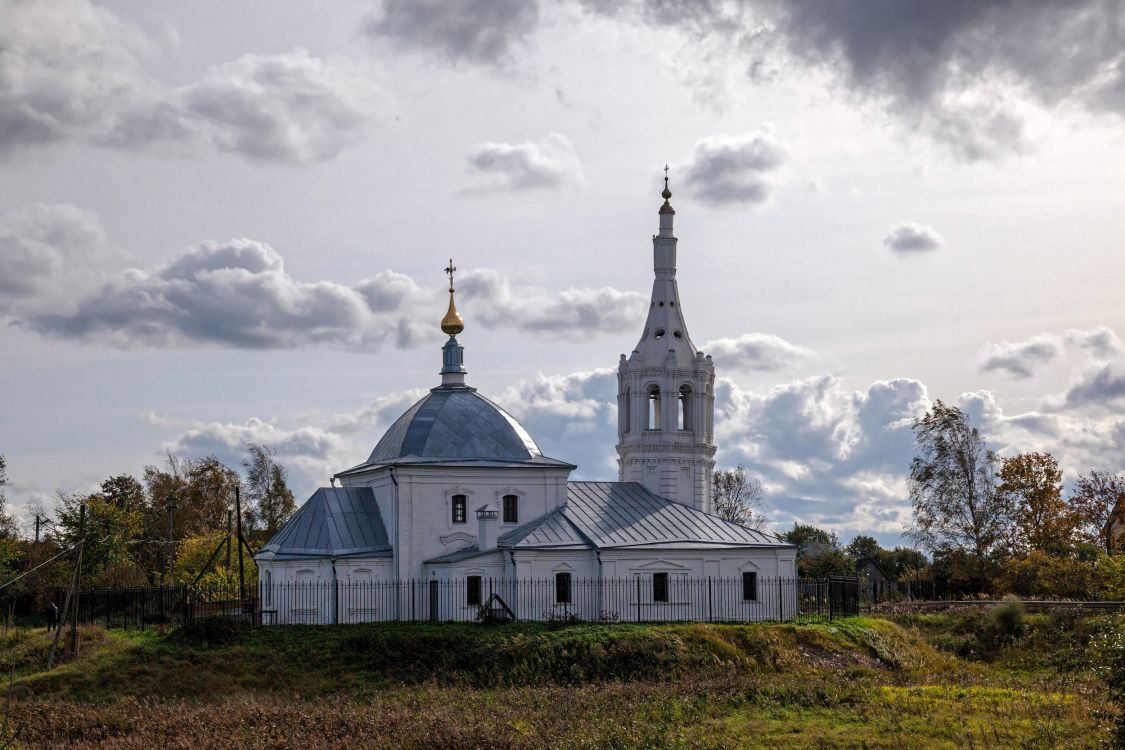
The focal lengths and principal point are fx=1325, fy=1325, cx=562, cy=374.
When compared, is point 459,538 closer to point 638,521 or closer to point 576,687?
point 638,521

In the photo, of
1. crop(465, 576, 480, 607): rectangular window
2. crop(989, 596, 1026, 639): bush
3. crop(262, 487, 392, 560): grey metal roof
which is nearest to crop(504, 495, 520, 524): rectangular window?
crop(465, 576, 480, 607): rectangular window

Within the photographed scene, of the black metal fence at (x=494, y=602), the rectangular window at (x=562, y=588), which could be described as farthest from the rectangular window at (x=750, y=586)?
the rectangular window at (x=562, y=588)

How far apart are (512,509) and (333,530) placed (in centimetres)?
571

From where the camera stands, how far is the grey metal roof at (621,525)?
133 ft

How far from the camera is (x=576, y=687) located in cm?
3167

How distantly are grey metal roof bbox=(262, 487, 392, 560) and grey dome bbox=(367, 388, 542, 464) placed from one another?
1.78 metres

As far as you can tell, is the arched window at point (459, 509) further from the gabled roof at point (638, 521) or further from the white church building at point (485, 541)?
the gabled roof at point (638, 521)

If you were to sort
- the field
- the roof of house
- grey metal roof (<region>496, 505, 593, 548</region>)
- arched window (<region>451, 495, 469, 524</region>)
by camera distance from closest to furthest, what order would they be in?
the field → grey metal roof (<region>496, 505, 593, 548</region>) → the roof of house → arched window (<region>451, 495, 469, 524</region>)

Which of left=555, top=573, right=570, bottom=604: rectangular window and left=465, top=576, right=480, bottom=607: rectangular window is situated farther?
left=555, top=573, right=570, bottom=604: rectangular window

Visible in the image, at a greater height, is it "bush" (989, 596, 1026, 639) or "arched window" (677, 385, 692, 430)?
"arched window" (677, 385, 692, 430)

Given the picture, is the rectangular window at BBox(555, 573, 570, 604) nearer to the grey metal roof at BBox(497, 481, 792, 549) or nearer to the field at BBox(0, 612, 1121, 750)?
the grey metal roof at BBox(497, 481, 792, 549)

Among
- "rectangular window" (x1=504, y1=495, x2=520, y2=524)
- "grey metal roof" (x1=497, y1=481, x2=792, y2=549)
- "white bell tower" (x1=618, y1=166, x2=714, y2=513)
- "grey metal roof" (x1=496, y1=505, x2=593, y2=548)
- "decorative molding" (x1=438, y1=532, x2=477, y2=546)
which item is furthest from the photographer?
"white bell tower" (x1=618, y1=166, x2=714, y2=513)

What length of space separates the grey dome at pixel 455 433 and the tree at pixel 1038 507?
20.6 m

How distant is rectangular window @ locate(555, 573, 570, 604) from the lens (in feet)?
130
